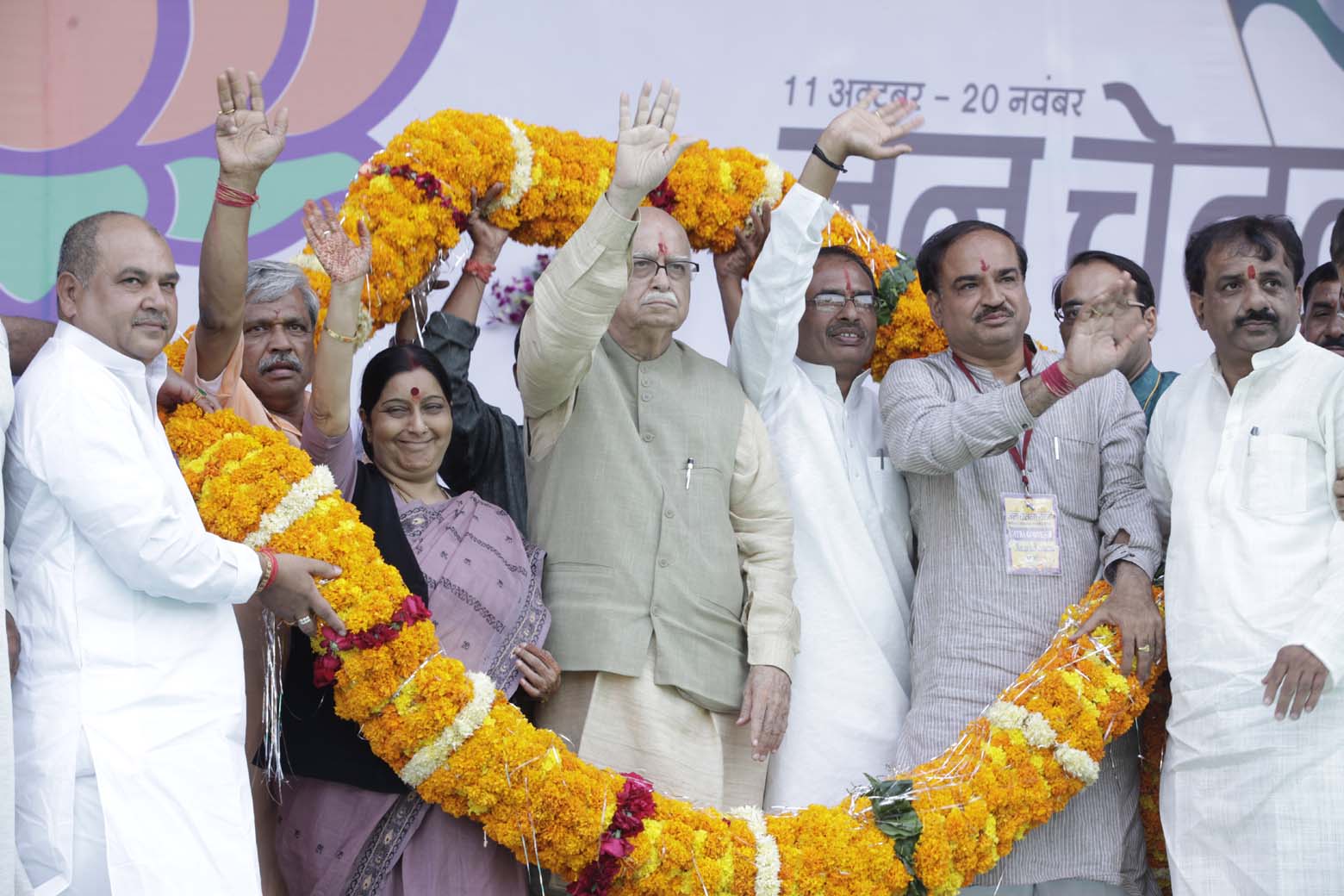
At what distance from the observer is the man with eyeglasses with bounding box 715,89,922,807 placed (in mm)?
4086

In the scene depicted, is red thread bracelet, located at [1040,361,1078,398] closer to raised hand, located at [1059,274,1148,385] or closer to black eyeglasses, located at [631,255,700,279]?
raised hand, located at [1059,274,1148,385]

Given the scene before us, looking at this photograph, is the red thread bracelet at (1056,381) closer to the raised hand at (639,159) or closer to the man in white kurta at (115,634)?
the raised hand at (639,159)

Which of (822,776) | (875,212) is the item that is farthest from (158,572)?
(875,212)

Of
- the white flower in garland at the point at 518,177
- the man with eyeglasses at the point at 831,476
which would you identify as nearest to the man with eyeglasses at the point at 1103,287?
the man with eyeglasses at the point at 831,476

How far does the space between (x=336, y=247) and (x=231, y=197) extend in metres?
0.32

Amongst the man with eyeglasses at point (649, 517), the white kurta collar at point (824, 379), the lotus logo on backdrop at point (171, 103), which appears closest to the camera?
the man with eyeglasses at point (649, 517)

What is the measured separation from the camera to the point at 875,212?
6031 millimetres

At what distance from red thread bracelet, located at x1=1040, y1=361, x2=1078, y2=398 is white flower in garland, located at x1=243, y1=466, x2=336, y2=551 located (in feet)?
5.77

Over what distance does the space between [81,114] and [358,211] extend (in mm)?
2181

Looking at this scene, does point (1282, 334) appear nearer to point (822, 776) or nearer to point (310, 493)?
point (822, 776)

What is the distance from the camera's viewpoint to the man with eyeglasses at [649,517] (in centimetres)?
378

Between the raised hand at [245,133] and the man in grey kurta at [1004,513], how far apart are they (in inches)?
70.0

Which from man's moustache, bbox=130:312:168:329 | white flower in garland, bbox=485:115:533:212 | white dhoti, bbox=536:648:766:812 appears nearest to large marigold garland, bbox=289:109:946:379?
white flower in garland, bbox=485:115:533:212

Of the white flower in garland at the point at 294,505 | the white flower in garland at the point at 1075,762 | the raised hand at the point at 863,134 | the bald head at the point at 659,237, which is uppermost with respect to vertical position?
the raised hand at the point at 863,134
